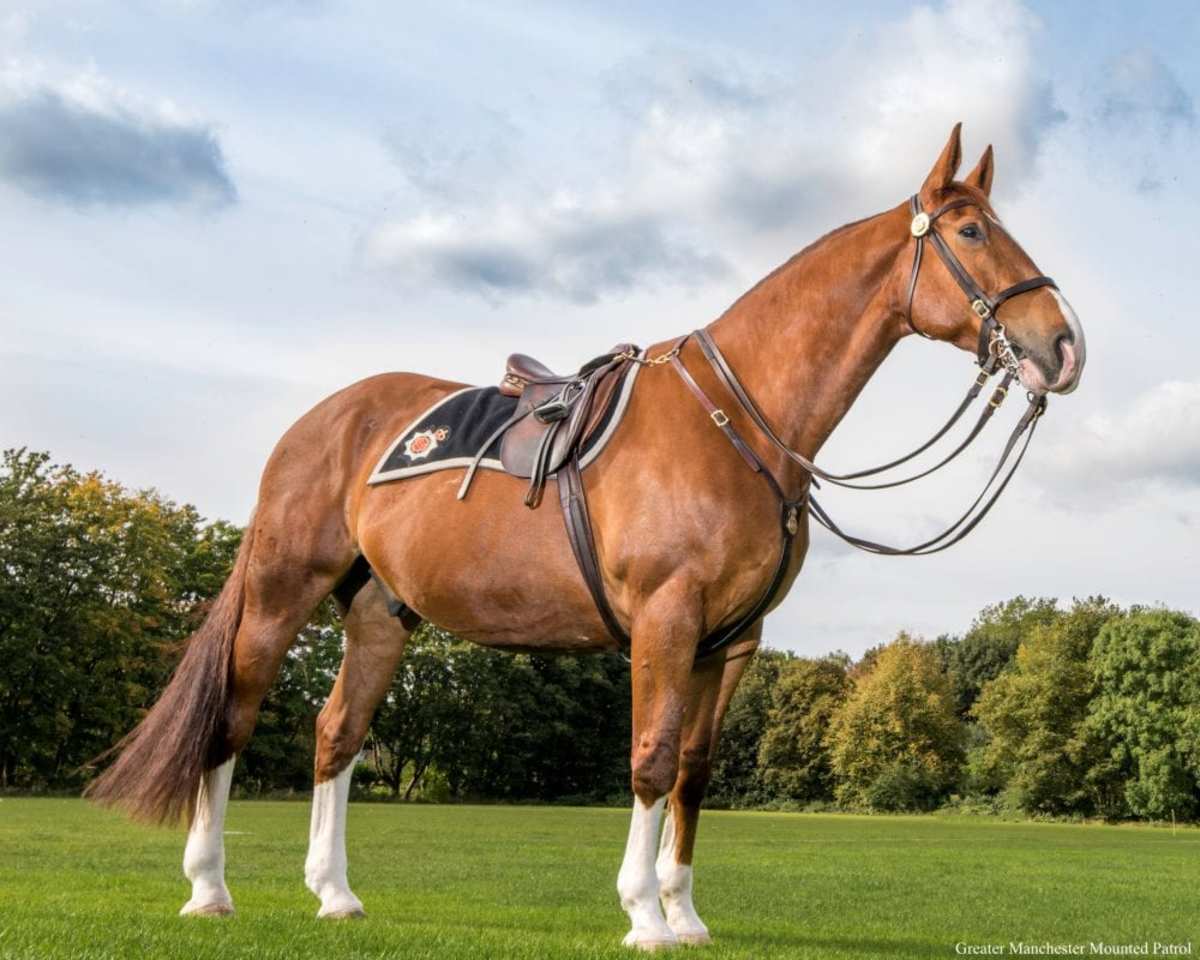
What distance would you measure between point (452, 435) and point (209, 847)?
2815 mm

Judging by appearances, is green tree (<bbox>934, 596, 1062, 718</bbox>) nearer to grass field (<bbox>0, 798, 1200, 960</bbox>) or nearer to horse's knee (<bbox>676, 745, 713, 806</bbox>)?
grass field (<bbox>0, 798, 1200, 960</bbox>)

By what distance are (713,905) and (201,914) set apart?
6.08m

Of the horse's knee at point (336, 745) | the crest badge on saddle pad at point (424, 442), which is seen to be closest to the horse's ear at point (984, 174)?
the crest badge on saddle pad at point (424, 442)

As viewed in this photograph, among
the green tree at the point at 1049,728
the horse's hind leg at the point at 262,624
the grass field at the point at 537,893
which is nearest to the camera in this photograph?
the grass field at the point at 537,893

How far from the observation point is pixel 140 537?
55125mm

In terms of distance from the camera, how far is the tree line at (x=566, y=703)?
51.8m

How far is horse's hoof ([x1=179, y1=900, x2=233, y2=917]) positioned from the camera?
6910 millimetres

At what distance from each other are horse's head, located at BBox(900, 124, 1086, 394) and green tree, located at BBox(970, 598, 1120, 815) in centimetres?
7026

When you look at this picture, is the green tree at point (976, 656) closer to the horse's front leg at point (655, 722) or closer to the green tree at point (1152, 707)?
the green tree at point (1152, 707)

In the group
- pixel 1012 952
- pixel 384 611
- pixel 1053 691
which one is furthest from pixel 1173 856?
pixel 1053 691

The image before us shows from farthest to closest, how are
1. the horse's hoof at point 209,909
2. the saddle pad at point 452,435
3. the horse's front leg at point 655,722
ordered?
the saddle pad at point 452,435, the horse's hoof at point 209,909, the horse's front leg at point 655,722

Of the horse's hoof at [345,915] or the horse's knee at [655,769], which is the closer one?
the horse's knee at [655,769]

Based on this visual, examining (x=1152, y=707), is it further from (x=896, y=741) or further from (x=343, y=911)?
(x=343, y=911)

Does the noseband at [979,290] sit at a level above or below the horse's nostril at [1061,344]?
above
